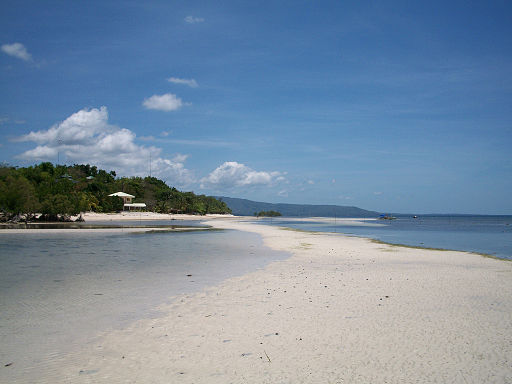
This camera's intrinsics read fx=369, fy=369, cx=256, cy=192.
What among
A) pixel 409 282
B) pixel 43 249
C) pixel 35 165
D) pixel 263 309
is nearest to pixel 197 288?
pixel 263 309

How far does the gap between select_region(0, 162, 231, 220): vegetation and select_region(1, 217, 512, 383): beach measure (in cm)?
5254

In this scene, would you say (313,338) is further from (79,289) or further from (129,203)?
(129,203)

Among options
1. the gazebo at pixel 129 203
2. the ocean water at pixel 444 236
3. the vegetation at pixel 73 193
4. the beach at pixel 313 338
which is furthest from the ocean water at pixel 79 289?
the gazebo at pixel 129 203

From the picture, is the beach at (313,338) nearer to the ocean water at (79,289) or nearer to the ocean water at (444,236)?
the ocean water at (79,289)

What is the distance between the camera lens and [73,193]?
233 feet

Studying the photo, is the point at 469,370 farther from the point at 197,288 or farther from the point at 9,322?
the point at 9,322

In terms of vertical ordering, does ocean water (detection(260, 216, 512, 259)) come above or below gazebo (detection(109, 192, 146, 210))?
below

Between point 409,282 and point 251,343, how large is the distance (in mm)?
7874

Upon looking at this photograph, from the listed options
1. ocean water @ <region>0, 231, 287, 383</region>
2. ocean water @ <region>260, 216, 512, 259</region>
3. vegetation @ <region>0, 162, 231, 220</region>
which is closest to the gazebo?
vegetation @ <region>0, 162, 231, 220</region>

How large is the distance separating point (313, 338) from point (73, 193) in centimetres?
7349

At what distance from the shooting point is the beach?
564cm

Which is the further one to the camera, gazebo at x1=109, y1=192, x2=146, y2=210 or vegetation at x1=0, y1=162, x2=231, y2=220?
gazebo at x1=109, y1=192, x2=146, y2=210

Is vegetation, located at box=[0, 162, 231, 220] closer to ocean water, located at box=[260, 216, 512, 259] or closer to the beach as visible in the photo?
ocean water, located at box=[260, 216, 512, 259]

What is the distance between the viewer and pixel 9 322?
26.5ft
